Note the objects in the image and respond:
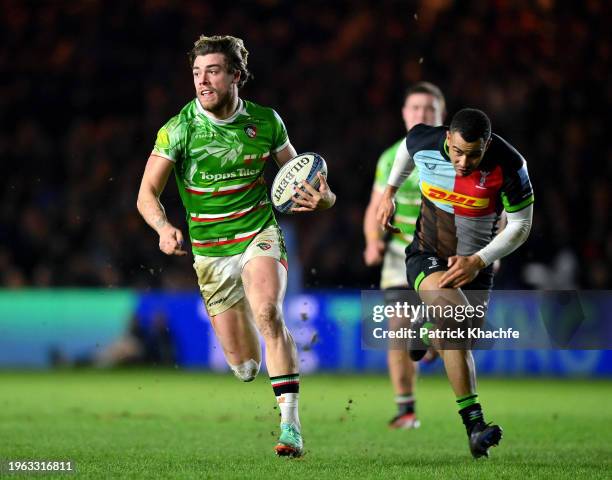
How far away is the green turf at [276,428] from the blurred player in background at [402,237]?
302 millimetres

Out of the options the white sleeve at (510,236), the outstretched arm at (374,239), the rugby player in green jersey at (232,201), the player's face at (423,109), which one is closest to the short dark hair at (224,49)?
the rugby player in green jersey at (232,201)

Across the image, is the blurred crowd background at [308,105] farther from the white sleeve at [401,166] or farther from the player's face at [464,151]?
the player's face at [464,151]

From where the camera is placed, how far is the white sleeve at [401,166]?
23.8ft

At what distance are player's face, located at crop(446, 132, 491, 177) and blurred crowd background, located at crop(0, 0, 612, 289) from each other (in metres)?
8.96

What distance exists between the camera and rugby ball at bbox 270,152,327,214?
21.7 feet

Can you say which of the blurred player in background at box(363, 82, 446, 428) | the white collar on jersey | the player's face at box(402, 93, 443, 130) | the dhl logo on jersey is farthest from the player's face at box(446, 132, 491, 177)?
the player's face at box(402, 93, 443, 130)

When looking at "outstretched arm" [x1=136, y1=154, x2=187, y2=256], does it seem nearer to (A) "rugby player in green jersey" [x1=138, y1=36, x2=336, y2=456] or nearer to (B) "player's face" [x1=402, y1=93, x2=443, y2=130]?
(A) "rugby player in green jersey" [x1=138, y1=36, x2=336, y2=456]

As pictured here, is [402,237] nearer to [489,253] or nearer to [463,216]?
[463,216]

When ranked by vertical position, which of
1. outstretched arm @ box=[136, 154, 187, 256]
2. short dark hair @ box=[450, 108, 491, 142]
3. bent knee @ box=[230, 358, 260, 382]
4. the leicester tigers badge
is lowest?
bent knee @ box=[230, 358, 260, 382]

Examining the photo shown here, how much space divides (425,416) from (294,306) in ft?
18.2

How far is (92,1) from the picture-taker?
2284cm

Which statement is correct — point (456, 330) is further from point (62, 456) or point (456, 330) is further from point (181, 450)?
point (62, 456)

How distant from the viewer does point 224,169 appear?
6.88 metres

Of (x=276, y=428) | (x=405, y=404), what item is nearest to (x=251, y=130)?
(x=276, y=428)
